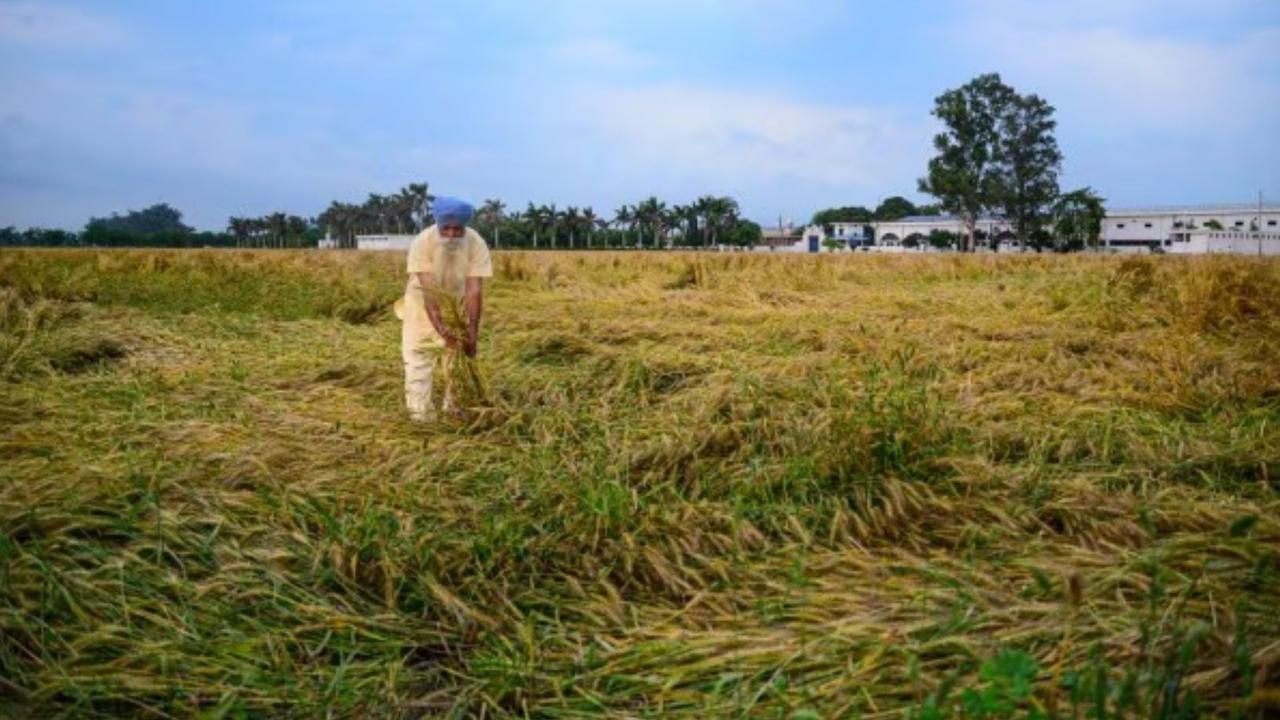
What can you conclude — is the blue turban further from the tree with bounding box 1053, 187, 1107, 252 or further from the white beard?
the tree with bounding box 1053, 187, 1107, 252

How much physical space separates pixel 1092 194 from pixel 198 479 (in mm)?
73904

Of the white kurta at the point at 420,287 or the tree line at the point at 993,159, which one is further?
the tree line at the point at 993,159

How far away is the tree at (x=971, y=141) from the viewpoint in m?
58.8

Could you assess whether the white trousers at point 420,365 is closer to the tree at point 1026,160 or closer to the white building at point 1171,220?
the tree at point 1026,160

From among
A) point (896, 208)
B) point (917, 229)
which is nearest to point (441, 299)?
point (917, 229)

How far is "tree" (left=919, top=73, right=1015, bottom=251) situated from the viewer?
58.8 m

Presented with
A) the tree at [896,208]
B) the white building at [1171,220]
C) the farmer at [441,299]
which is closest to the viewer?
the farmer at [441,299]

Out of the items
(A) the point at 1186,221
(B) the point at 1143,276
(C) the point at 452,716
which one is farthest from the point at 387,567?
(A) the point at 1186,221

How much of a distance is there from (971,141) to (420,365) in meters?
61.4

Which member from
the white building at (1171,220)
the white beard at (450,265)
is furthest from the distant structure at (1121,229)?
the white beard at (450,265)

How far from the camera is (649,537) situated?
2826 millimetres

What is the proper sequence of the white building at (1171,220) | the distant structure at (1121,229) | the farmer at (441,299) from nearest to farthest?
the farmer at (441,299) < the distant structure at (1121,229) < the white building at (1171,220)

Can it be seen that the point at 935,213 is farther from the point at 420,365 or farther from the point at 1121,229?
the point at 420,365

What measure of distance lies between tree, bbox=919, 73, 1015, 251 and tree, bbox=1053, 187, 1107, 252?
24.7 feet
